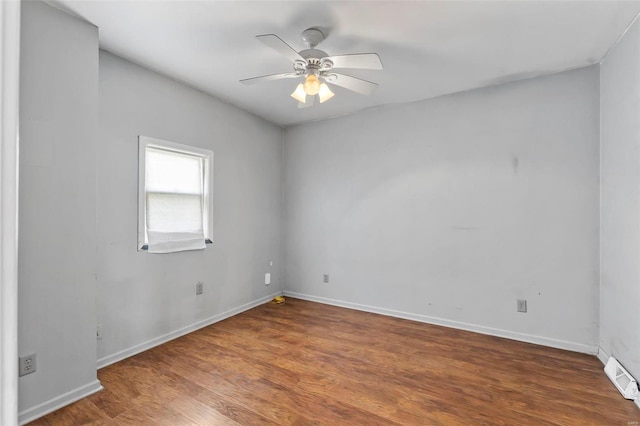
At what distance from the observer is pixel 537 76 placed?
10.5 ft

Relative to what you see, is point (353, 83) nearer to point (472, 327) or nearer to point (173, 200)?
point (173, 200)

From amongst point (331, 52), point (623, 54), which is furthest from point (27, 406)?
point (623, 54)

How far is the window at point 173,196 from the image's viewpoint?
120 inches

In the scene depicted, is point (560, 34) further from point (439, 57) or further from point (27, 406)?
point (27, 406)

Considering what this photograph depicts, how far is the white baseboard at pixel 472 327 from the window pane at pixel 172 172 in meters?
2.29

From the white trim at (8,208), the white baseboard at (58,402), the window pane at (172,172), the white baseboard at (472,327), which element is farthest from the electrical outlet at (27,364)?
the white baseboard at (472,327)

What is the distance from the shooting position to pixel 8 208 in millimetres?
387

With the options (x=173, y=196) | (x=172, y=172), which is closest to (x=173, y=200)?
(x=173, y=196)

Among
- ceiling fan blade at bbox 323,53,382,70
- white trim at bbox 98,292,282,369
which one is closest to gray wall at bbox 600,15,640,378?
ceiling fan blade at bbox 323,53,382,70

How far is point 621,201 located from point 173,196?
3963 millimetres

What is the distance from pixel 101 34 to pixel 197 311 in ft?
8.85

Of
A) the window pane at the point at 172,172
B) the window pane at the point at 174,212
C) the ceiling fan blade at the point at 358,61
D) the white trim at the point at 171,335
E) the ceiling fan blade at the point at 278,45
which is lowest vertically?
the white trim at the point at 171,335

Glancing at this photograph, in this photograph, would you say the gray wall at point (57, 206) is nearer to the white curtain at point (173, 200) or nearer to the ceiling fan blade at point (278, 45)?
the white curtain at point (173, 200)

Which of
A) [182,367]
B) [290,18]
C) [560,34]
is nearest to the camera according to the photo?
[290,18]
